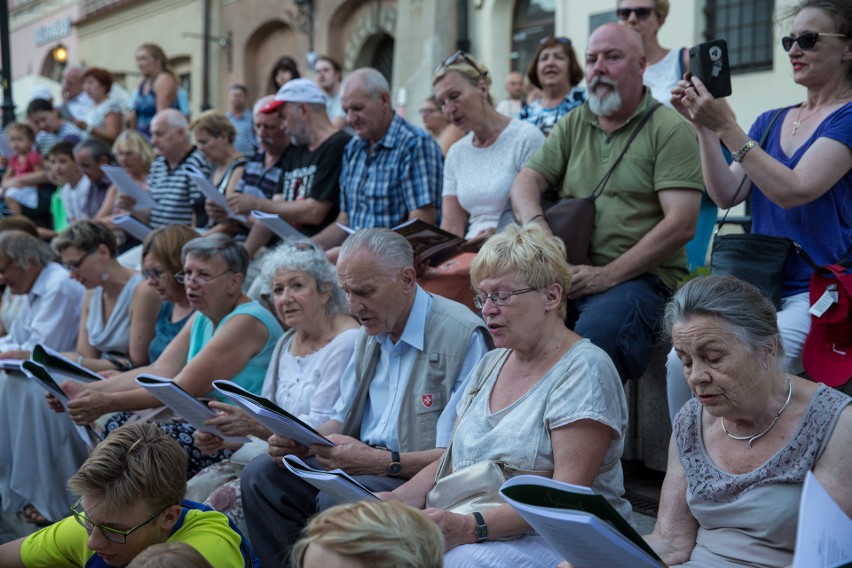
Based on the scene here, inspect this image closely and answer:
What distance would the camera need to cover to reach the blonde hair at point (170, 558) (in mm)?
2555

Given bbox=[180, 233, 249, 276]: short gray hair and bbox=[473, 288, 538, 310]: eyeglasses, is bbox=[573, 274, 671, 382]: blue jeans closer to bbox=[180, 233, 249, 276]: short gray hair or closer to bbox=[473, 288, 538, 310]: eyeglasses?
bbox=[473, 288, 538, 310]: eyeglasses

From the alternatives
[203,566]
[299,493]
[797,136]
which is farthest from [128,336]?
[797,136]

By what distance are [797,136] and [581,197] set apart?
3.41 feet

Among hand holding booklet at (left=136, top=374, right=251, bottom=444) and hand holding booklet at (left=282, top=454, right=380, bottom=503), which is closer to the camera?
hand holding booklet at (left=282, top=454, right=380, bottom=503)

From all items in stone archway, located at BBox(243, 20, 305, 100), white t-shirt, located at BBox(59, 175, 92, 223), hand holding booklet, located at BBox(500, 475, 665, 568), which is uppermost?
stone archway, located at BBox(243, 20, 305, 100)

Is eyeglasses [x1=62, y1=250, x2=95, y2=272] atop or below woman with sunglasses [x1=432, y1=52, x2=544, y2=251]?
below

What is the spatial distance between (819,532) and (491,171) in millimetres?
3597

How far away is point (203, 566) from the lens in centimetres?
266

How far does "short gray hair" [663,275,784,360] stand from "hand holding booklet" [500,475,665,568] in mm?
748

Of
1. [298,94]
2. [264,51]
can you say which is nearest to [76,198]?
[298,94]

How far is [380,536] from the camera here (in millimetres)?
1930

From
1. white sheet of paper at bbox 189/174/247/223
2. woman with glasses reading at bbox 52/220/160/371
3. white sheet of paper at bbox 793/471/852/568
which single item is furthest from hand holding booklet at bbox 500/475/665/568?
white sheet of paper at bbox 189/174/247/223

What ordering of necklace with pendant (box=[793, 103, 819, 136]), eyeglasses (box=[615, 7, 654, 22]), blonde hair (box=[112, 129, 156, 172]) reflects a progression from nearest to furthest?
necklace with pendant (box=[793, 103, 819, 136]), eyeglasses (box=[615, 7, 654, 22]), blonde hair (box=[112, 129, 156, 172])

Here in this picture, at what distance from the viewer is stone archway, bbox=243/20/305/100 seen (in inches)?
797
